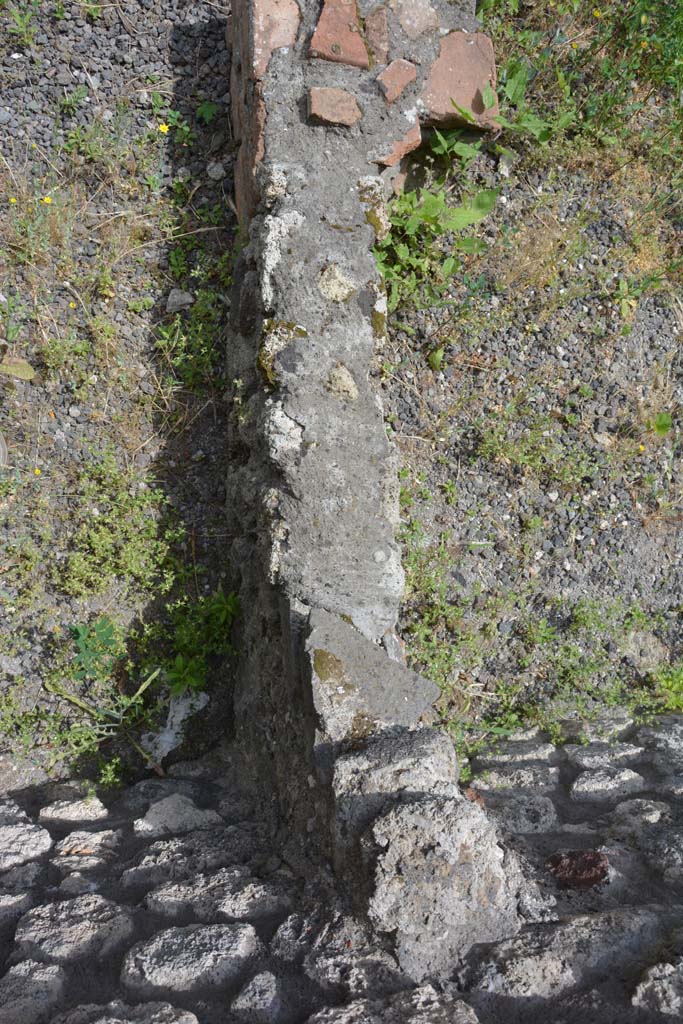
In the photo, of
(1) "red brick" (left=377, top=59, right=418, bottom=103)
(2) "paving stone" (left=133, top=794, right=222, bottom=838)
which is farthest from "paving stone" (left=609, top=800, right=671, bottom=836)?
(1) "red brick" (left=377, top=59, right=418, bottom=103)

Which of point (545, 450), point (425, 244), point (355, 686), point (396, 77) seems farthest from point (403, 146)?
point (355, 686)

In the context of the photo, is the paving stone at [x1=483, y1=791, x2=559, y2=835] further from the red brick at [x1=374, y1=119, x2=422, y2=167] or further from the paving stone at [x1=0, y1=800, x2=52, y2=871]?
the red brick at [x1=374, y1=119, x2=422, y2=167]

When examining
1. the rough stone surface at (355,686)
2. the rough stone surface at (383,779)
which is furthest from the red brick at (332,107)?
the rough stone surface at (383,779)

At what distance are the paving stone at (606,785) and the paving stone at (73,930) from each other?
136cm

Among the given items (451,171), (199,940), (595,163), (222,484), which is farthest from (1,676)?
(595,163)

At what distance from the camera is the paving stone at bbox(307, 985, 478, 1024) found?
56.6 inches

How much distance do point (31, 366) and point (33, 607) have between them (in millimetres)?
937

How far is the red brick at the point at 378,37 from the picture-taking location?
120 inches

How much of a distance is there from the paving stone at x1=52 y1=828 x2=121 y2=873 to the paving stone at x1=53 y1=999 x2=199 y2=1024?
1.76ft

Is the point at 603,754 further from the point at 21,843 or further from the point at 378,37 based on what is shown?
the point at 378,37

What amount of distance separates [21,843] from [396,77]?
116 inches

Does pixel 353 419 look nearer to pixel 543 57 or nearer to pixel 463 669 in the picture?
pixel 463 669

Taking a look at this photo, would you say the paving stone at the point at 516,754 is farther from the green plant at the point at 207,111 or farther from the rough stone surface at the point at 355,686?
the green plant at the point at 207,111

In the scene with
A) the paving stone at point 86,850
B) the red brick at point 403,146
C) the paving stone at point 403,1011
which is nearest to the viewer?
the paving stone at point 403,1011
